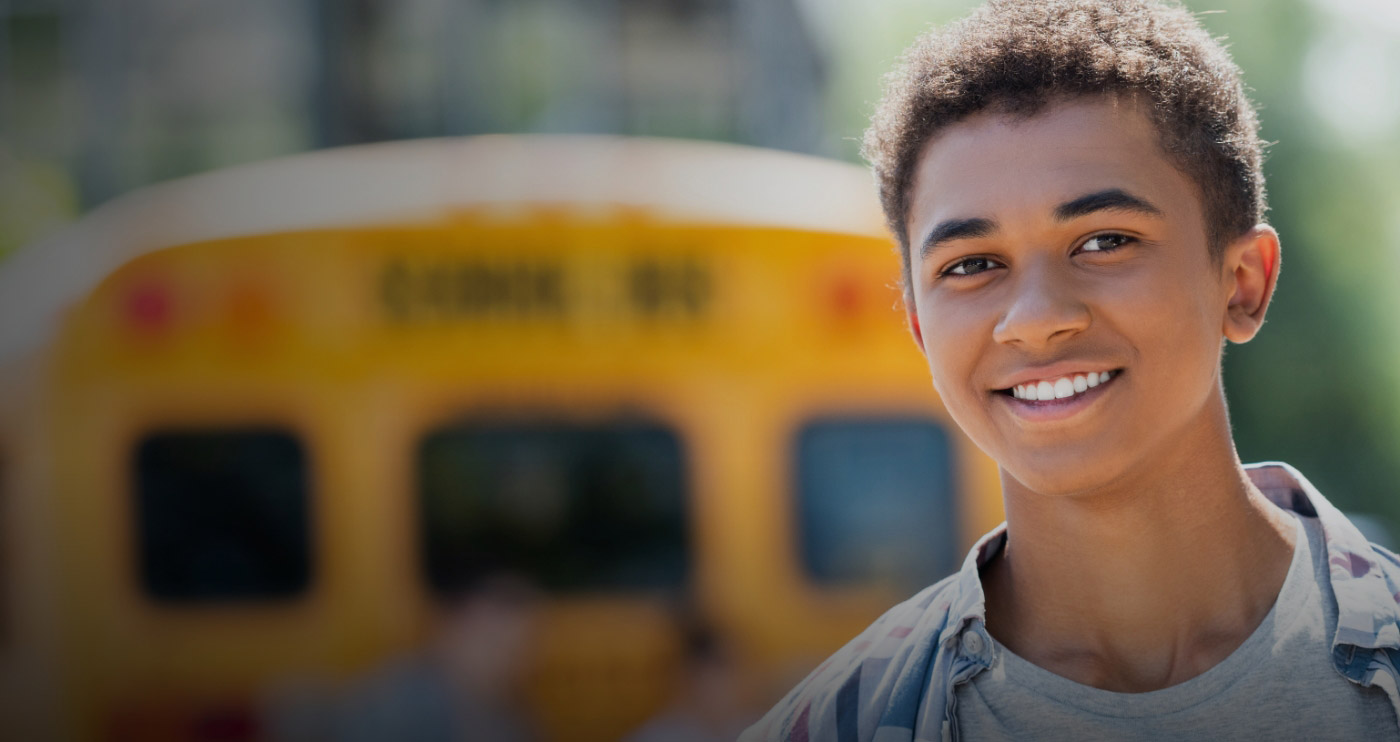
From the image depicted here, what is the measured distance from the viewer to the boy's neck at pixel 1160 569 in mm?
1414

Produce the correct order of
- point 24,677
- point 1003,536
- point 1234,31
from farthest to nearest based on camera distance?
point 1234,31 → point 24,677 → point 1003,536

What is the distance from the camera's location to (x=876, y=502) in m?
3.95

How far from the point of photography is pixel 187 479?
150 inches

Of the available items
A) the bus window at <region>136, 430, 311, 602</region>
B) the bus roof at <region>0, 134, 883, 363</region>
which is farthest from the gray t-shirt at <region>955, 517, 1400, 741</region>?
the bus window at <region>136, 430, 311, 602</region>

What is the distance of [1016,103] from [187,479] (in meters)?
3.11

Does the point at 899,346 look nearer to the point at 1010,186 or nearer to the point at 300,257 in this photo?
the point at 300,257

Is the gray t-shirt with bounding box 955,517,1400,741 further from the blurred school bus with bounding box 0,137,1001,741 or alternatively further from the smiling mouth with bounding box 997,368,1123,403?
the blurred school bus with bounding box 0,137,1001,741

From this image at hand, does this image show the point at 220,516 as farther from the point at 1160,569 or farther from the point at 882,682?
the point at 1160,569

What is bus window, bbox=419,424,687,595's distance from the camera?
12.6 feet

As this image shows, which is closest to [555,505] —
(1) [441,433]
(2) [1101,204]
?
(1) [441,433]

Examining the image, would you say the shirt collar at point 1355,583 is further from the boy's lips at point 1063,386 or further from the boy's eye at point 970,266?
the boy's eye at point 970,266

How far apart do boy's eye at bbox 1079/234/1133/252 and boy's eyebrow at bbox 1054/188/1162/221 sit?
0.03 meters

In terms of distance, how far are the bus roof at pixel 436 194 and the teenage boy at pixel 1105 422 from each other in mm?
2491

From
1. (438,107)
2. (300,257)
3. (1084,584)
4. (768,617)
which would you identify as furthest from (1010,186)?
(438,107)
